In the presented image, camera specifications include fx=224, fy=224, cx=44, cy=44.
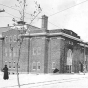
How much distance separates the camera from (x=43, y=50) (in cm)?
4469

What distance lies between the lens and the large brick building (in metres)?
44.3

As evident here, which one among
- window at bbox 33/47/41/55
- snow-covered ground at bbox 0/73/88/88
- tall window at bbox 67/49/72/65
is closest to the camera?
snow-covered ground at bbox 0/73/88/88

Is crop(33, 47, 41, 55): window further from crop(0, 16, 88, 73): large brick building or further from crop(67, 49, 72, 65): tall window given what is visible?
crop(67, 49, 72, 65): tall window

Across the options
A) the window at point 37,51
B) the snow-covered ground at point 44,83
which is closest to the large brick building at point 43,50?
the window at point 37,51

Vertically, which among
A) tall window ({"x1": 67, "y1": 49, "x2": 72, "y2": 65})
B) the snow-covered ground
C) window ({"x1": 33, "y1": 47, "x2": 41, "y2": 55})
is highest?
window ({"x1": 33, "y1": 47, "x2": 41, "y2": 55})

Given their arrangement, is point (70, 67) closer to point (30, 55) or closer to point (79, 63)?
point (79, 63)

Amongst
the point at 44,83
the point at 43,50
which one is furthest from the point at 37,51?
the point at 44,83

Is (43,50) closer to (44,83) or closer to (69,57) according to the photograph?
(69,57)

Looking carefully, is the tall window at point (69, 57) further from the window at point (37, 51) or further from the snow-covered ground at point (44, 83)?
the snow-covered ground at point (44, 83)

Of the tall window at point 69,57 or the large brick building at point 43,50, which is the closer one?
the large brick building at point 43,50

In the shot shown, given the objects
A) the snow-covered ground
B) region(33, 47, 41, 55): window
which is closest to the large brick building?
region(33, 47, 41, 55): window

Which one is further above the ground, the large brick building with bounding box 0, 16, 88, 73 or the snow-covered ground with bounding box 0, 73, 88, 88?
the large brick building with bounding box 0, 16, 88, 73

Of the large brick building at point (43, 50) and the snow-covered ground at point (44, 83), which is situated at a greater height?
the large brick building at point (43, 50)

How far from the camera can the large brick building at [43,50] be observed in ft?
145
